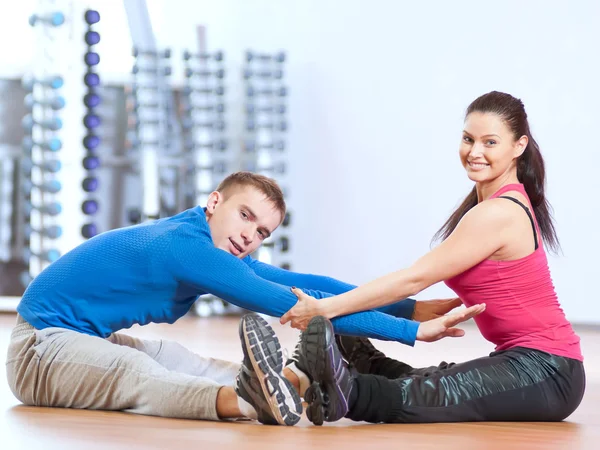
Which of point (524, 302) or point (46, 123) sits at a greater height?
point (46, 123)

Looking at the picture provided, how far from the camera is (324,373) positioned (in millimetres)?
1806

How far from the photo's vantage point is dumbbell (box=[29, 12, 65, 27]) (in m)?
4.79

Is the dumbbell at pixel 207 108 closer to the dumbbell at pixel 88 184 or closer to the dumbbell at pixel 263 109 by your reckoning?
the dumbbell at pixel 263 109

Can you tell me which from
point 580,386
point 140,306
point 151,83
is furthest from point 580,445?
point 151,83

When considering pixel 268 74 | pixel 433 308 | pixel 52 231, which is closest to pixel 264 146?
pixel 268 74

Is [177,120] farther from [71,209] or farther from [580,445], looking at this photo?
[580,445]

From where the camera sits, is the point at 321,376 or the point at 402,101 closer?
the point at 321,376

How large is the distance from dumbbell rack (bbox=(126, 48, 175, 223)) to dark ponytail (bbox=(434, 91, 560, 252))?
349 cm

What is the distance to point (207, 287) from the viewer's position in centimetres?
197

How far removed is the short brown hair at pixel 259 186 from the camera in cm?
214

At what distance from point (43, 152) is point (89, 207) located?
445mm

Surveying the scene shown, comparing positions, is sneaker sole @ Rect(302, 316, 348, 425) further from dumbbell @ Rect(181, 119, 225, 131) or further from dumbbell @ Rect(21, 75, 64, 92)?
dumbbell @ Rect(181, 119, 225, 131)

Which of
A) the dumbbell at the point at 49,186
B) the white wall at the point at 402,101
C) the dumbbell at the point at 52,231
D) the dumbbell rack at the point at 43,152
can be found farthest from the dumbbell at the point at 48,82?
the white wall at the point at 402,101

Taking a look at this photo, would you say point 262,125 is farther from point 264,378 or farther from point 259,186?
point 264,378
